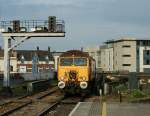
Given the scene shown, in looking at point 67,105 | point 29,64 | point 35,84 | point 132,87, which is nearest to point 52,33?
point 35,84

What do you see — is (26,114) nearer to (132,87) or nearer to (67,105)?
(67,105)

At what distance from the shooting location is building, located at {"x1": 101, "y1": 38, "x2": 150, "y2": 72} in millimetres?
150250

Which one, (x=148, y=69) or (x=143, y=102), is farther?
(x=148, y=69)

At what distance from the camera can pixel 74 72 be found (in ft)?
100

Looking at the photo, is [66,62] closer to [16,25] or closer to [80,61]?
[80,61]

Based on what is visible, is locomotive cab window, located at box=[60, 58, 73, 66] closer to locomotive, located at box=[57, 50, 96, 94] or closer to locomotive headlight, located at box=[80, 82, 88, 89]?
locomotive, located at box=[57, 50, 96, 94]

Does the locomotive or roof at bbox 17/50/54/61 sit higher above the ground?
roof at bbox 17/50/54/61

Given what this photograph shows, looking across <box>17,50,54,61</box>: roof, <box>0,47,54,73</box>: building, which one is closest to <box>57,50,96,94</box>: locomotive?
<box>0,47,54,73</box>: building

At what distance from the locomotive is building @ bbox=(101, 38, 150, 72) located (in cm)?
11776

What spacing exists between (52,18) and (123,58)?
4743 inches

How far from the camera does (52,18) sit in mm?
37188

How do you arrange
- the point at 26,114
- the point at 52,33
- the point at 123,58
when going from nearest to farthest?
the point at 26,114, the point at 52,33, the point at 123,58

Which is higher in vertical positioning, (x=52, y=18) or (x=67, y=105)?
(x=52, y=18)

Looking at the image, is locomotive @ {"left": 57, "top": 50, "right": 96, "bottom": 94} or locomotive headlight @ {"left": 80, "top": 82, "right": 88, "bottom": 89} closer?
locomotive headlight @ {"left": 80, "top": 82, "right": 88, "bottom": 89}
